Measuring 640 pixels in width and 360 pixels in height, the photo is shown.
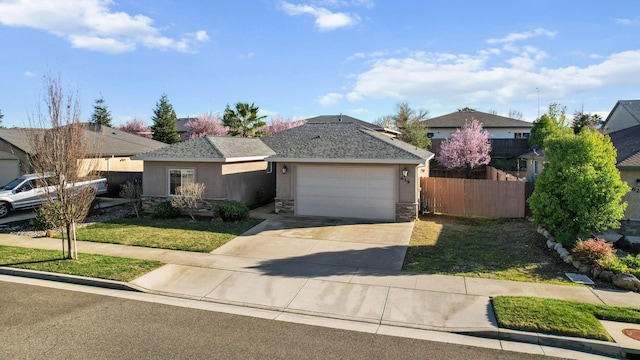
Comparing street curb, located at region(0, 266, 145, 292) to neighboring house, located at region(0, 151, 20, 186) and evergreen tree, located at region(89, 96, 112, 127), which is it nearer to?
neighboring house, located at region(0, 151, 20, 186)

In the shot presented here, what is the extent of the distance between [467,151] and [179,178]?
2237 centimetres

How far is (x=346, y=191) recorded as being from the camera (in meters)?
16.5

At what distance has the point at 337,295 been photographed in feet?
27.4

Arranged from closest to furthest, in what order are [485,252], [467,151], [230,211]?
[485,252], [230,211], [467,151]

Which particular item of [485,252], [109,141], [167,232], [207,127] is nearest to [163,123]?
[207,127]

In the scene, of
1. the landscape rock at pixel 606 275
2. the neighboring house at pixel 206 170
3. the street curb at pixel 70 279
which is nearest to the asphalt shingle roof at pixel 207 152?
the neighboring house at pixel 206 170

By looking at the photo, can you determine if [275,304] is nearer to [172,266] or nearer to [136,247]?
[172,266]

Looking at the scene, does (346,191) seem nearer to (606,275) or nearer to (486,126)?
(606,275)

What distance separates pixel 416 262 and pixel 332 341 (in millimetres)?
4789

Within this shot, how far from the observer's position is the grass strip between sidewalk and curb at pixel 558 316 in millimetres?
6578

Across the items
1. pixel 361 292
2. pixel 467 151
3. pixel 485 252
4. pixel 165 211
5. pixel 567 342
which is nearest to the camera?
pixel 567 342

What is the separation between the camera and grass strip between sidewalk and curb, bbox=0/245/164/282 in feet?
30.9

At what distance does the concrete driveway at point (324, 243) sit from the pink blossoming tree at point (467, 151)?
1804cm

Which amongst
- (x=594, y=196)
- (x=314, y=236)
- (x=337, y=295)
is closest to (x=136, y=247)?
(x=314, y=236)
